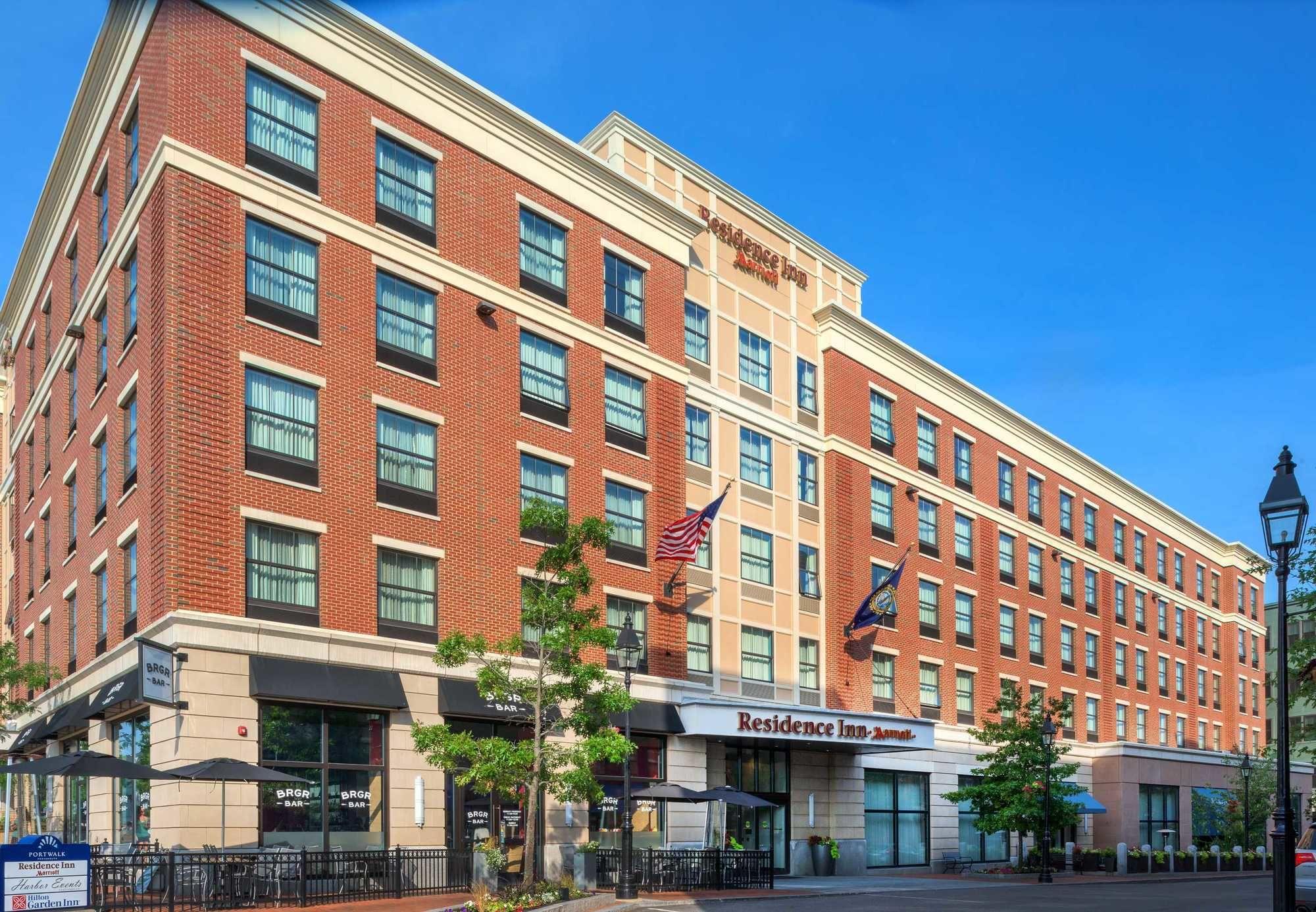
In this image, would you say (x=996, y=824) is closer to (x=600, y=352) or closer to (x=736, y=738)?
(x=736, y=738)

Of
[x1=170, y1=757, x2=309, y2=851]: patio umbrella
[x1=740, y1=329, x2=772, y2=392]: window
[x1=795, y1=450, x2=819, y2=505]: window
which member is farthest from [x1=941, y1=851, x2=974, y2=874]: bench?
[x1=170, y1=757, x2=309, y2=851]: patio umbrella

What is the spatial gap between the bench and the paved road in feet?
28.0

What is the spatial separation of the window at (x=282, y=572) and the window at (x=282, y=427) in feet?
4.19

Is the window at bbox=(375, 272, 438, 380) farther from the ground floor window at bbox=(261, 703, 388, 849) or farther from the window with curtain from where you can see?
the ground floor window at bbox=(261, 703, 388, 849)

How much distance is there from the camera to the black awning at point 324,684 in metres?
28.3

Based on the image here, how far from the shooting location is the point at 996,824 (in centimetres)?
4750

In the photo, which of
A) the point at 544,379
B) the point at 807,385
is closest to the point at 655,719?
the point at 544,379

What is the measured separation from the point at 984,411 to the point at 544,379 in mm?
27516

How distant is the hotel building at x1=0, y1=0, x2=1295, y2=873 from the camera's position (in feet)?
95.5

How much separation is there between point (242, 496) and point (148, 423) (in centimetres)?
266

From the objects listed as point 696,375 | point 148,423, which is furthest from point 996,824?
point 148,423

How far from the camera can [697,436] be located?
43094 mm

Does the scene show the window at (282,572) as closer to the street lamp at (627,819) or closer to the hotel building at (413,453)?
the hotel building at (413,453)

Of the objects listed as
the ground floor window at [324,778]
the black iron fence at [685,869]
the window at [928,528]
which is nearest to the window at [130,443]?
the ground floor window at [324,778]
